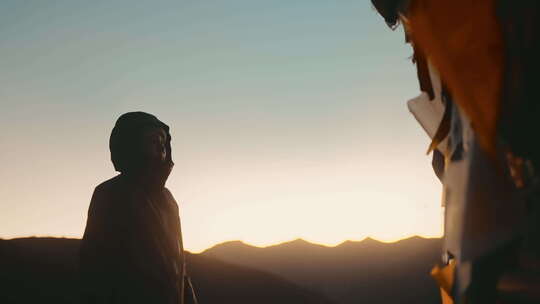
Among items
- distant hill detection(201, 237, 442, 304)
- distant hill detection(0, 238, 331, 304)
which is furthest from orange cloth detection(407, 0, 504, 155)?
distant hill detection(201, 237, 442, 304)

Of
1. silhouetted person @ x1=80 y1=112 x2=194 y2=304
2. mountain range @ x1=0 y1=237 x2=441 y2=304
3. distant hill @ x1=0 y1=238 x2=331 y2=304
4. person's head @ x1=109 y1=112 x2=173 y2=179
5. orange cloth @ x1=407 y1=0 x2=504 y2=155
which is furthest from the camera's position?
mountain range @ x1=0 y1=237 x2=441 y2=304

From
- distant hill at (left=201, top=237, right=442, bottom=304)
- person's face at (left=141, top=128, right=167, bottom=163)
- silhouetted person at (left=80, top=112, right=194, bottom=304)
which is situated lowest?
distant hill at (left=201, top=237, right=442, bottom=304)

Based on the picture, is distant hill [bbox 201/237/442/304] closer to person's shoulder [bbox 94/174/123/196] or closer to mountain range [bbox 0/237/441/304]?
mountain range [bbox 0/237/441/304]

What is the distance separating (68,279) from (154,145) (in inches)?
965

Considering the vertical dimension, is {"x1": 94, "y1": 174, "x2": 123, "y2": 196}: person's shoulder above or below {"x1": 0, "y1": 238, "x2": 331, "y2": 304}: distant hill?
above

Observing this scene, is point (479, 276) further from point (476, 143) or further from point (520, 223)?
point (476, 143)

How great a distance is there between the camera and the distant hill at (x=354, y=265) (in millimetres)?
49750

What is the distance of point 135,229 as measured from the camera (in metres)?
4.74

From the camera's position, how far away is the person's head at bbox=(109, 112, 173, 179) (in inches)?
200

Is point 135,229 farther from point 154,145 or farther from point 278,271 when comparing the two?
point 278,271

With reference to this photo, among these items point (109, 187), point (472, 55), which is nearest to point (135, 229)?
point (109, 187)

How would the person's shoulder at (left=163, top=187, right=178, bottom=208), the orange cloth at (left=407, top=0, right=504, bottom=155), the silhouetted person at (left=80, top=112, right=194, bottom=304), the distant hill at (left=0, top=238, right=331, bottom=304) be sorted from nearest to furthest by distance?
the orange cloth at (left=407, top=0, right=504, bottom=155) < the silhouetted person at (left=80, top=112, right=194, bottom=304) < the person's shoulder at (left=163, top=187, right=178, bottom=208) < the distant hill at (left=0, top=238, right=331, bottom=304)

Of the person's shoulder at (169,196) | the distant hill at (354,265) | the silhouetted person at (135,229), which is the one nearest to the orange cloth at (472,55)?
the silhouetted person at (135,229)

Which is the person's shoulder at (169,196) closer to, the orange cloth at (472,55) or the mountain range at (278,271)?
the mountain range at (278,271)
